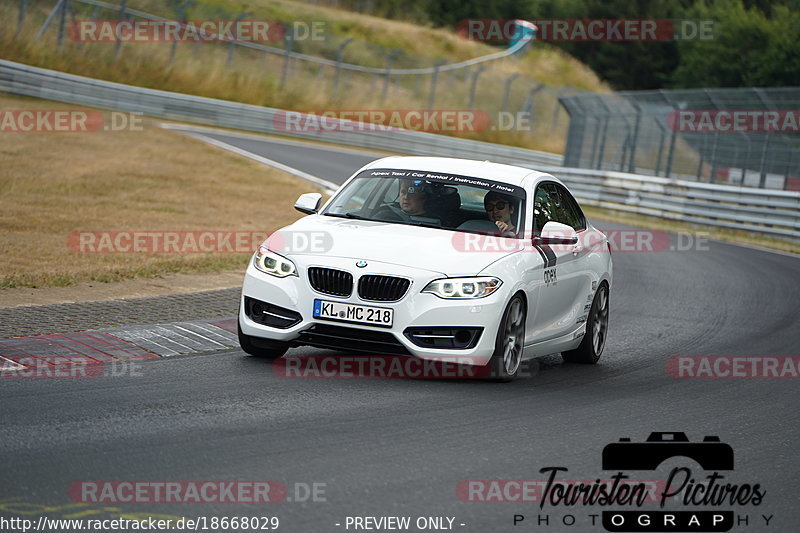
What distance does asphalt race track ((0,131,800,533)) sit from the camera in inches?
209

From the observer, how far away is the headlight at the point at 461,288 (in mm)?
7980

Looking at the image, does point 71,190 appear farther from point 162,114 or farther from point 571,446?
point 162,114

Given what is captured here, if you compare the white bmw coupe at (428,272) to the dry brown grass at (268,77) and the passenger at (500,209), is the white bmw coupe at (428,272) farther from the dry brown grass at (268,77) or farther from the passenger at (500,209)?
the dry brown grass at (268,77)
